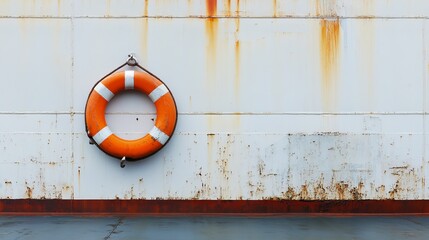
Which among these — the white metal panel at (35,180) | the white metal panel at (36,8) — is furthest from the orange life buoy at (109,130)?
the white metal panel at (36,8)

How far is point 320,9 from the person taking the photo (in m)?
6.72

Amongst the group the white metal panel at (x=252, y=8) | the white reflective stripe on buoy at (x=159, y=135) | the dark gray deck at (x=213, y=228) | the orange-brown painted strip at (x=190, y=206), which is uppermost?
the white metal panel at (x=252, y=8)

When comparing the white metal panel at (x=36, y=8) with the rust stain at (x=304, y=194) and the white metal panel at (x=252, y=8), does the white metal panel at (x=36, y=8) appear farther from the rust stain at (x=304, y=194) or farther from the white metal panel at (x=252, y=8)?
the rust stain at (x=304, y=194)

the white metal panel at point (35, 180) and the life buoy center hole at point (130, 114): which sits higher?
the life buoy center hole at point (130, 114)

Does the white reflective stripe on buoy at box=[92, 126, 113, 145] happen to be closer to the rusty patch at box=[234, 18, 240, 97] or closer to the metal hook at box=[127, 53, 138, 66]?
the metal hook at box=[127, 53, 138, 66]

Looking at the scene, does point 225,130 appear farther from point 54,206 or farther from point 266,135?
point 54,206

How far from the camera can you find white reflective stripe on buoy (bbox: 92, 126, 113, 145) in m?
6.46

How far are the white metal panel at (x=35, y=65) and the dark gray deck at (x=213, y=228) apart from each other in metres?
1.07

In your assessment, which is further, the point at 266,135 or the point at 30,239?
the point at 266,135

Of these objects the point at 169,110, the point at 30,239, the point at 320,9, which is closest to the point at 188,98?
the point at 169,110

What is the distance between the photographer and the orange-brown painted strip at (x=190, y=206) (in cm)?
667

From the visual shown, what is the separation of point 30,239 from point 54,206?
3.13 feet

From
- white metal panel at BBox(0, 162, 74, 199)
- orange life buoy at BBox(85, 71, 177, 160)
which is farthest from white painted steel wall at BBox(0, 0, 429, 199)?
orange life buoy at BBox(85, 71, 177, 160)

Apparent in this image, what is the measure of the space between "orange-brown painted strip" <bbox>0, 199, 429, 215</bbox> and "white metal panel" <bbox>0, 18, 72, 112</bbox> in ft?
2.93
